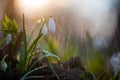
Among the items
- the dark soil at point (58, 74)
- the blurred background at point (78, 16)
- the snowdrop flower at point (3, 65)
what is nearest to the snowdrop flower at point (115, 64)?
the dark soil at point (58, 74)

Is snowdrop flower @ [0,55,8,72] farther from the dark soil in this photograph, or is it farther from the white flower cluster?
the white flower cluster

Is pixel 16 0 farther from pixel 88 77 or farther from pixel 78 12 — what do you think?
pixel 88 77

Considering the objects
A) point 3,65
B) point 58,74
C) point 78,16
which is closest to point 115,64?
point 58,74

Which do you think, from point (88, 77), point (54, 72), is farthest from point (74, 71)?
point (54, 72)

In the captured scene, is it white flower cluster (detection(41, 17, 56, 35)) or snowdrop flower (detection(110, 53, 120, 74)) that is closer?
white flower cluster (detection(41, 17, 56, 35))

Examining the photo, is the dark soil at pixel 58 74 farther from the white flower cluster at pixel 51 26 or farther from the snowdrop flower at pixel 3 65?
the white flower cluster at pixel 51 26

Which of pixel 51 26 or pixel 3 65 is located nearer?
pixel 3 65

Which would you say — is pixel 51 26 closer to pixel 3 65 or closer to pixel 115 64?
pixel 3 65

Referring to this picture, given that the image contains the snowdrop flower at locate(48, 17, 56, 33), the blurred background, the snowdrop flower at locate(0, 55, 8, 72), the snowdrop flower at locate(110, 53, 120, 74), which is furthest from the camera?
the blurred background

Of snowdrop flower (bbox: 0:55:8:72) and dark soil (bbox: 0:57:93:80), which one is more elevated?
snowdrop flower (bbox: 0:55:8:72)

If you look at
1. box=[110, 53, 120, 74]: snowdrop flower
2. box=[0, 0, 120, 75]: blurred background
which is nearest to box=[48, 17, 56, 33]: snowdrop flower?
box=[110, 53, 120, 74]: snowdrop flower

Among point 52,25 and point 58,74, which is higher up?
point 52,25
